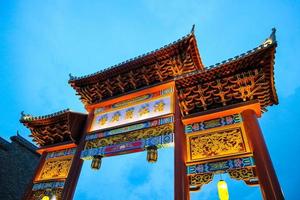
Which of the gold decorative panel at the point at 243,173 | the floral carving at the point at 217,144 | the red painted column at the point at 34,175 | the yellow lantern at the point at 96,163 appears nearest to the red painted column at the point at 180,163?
the floral carving at the point at 217,144

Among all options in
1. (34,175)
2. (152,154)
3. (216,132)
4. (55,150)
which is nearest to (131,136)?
(152,154)

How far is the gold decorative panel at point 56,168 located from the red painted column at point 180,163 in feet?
15.2

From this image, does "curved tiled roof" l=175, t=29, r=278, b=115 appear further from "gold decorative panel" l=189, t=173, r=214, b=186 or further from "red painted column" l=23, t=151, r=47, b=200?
"red painted column" l=23, t=151, r=47, b=200

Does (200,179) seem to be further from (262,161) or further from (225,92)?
(225,92)

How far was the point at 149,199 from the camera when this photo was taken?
109688 mm

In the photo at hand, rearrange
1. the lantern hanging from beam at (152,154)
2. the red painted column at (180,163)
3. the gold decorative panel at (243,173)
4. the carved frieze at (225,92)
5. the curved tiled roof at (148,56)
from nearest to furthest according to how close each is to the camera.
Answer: the gold decorative panel at (243,173) < the red painted column at (180,163) < the carved frieze at (225,92) < the lantern hanging from beam at (152,154) < the curved tiled roof at (148,56)

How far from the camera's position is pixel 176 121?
25.1 feet

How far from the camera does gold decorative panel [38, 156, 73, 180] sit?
904 cm

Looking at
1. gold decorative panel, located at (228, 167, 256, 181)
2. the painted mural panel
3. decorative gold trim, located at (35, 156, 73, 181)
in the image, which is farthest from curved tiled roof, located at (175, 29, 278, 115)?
decorative gold trim, located at (35, 156, 73, 181)

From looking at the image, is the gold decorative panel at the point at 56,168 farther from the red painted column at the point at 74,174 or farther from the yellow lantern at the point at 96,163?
the yellow lantern at the point at 96,163

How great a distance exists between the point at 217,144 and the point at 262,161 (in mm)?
1259

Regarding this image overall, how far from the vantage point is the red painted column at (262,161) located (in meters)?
5.20

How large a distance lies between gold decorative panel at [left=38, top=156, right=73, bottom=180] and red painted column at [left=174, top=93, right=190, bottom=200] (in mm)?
4644

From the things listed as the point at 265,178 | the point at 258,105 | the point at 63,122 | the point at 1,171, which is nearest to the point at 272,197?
the point at 265,178
